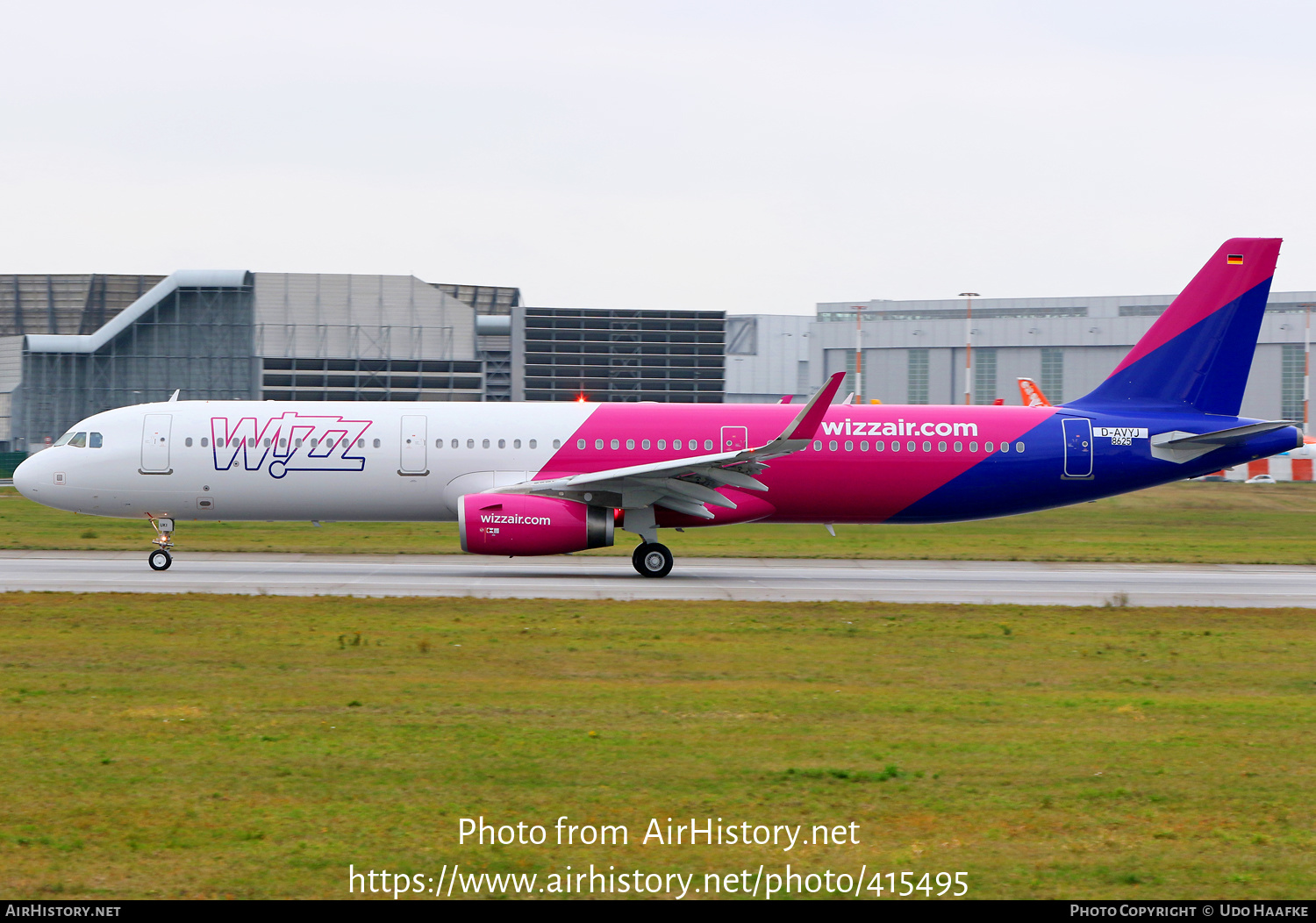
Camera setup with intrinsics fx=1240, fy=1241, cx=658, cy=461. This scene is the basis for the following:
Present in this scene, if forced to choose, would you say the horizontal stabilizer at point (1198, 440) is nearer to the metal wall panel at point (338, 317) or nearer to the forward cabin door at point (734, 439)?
the forward cabin door at point (734, 439)

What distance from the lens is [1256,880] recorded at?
7.00m

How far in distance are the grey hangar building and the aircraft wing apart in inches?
2128

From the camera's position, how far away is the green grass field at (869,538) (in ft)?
106

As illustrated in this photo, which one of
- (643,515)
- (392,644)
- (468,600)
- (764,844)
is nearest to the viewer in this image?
(764,844)

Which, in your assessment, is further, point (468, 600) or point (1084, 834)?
point (468, 600)

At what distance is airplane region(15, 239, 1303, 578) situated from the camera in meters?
25.9

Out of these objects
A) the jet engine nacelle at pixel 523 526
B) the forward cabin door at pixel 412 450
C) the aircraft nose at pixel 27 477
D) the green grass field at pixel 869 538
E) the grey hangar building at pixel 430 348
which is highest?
the grey hangar building at pixel 430 348

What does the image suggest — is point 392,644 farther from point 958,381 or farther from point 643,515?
point 958,381

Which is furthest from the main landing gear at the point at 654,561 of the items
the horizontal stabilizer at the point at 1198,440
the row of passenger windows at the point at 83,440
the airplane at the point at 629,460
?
the row of passenger windows at the point at 83,440

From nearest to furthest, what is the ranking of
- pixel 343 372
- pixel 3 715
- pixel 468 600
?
pixel 3 715
pixel 468 600
pixel 343 372

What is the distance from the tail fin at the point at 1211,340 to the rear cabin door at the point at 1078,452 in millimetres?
1004

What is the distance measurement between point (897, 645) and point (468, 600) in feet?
24.6

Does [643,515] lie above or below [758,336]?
below
